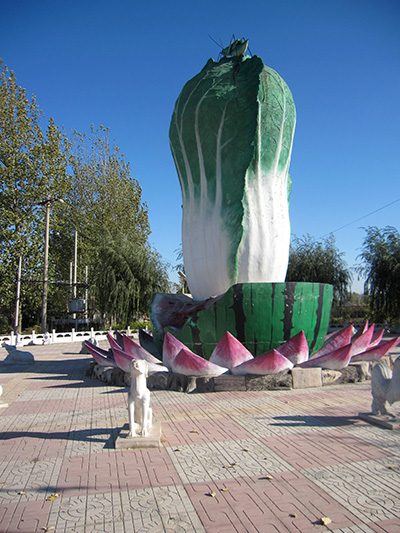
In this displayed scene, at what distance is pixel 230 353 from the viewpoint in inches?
294

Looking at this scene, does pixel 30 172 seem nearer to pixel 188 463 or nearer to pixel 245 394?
pixel 245 394

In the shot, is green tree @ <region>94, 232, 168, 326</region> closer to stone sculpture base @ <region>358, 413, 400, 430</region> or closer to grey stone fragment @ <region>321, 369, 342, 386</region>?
grey stone fragment @ <region>321, 369, 342, 386</region>

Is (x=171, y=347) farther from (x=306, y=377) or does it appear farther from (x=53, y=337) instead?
(x=53, y=337)

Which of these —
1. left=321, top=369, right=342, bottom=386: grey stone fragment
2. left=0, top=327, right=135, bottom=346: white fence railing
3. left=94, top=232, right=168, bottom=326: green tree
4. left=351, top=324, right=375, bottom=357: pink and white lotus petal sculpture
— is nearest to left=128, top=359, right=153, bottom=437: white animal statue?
left=321, top=369, right=342, bottom=386: grey stone fragment

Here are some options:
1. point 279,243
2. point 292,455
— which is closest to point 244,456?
point 292,455

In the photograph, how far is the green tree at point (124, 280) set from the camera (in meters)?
24.9

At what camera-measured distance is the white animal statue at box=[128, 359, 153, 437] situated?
15.5ft

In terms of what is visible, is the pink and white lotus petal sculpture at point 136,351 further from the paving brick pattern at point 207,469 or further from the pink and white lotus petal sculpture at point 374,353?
the pink and white lotus petal sculpture at point 374,353

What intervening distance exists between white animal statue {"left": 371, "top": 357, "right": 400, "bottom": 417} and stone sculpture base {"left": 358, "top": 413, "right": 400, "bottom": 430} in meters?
0.09

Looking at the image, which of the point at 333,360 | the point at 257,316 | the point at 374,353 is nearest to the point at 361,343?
the point at 374,353

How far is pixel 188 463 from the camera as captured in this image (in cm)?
412

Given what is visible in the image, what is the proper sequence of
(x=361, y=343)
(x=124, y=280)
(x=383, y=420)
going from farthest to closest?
(x=124, y=280) < (x=361, y=343) < (x=383, y=420)

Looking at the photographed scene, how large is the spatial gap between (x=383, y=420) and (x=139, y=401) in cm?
299

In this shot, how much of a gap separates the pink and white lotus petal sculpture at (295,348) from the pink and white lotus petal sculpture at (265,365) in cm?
22
